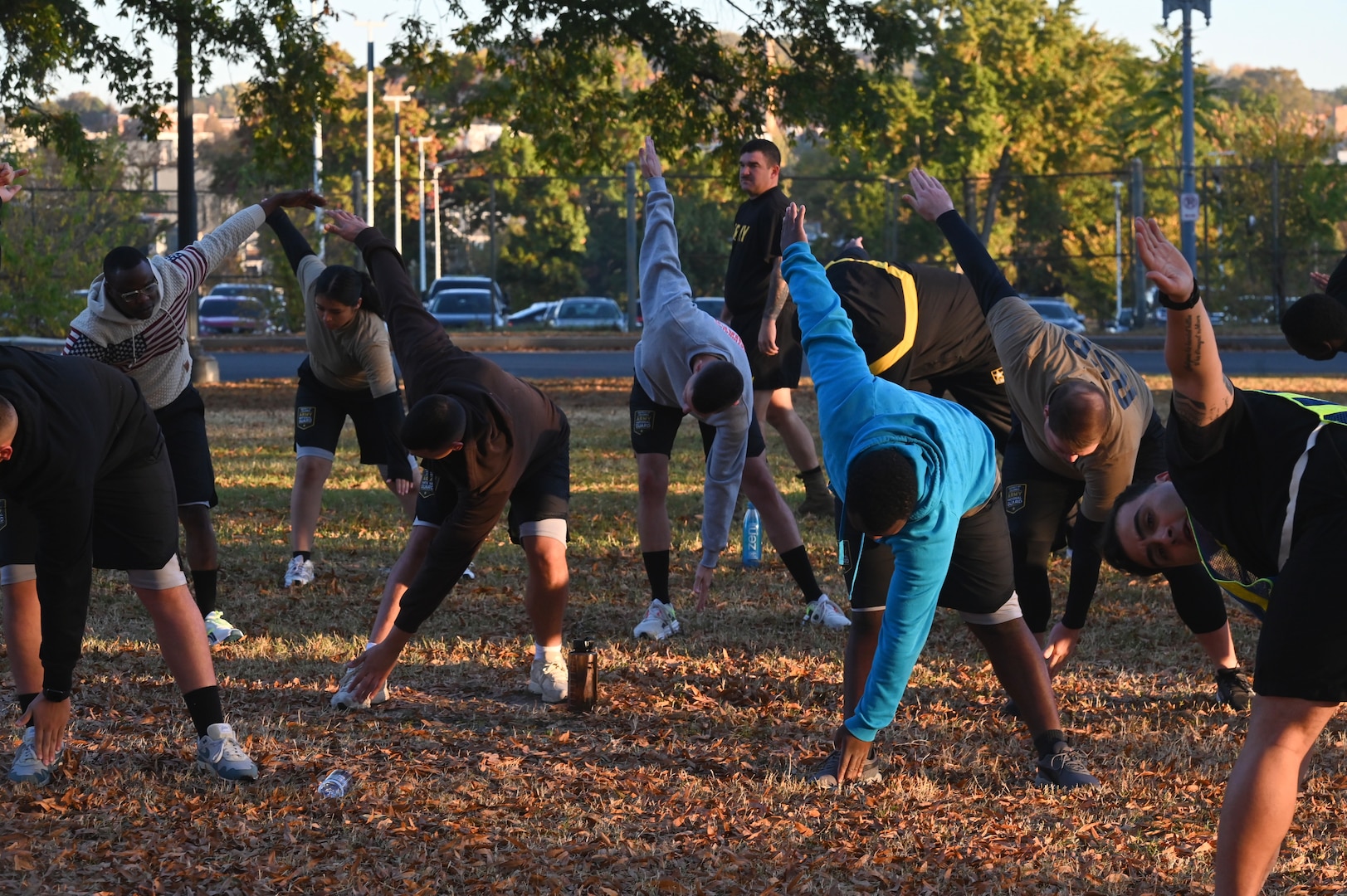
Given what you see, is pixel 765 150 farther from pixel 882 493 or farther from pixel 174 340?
pixel 882 493

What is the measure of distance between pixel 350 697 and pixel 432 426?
1453 millimetres

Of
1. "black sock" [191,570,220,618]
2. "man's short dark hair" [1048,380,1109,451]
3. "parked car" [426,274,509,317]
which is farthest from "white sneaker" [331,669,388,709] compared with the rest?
"parked car" [426,274,509,317]

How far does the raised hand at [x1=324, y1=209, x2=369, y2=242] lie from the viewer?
6.43 metres

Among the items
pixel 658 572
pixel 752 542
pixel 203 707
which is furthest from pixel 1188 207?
pixel 203 707

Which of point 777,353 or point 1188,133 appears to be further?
point 1188,133

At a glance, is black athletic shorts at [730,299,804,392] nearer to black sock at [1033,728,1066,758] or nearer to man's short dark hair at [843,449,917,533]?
black sock at [1033,728,1066,758]

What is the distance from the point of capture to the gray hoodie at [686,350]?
6.54 m

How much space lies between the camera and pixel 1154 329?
38188mm

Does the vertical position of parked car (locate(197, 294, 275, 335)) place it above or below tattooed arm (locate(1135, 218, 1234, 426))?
below

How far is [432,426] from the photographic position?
4902 mm

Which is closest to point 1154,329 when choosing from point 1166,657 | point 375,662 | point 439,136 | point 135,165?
point 439,136

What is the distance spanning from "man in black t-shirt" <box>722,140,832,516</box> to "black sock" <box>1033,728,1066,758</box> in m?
3.41

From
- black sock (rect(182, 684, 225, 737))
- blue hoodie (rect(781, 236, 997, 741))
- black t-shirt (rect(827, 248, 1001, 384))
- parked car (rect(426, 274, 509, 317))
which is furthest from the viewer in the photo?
parked car (rect(426, 274, 509, 317))

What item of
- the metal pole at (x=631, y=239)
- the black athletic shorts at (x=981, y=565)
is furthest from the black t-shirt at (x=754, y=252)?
the metal pole at (x=631, y=239)
